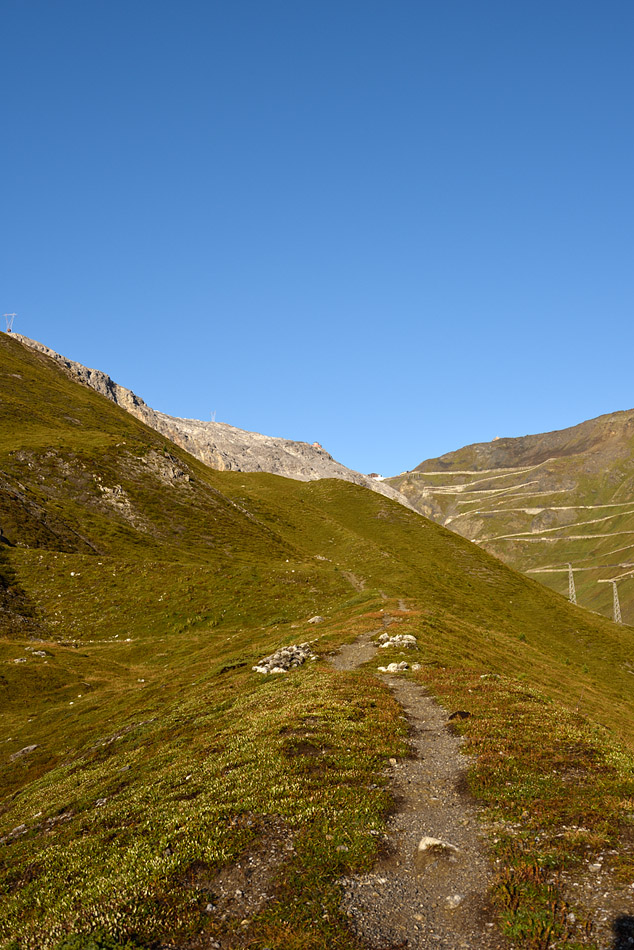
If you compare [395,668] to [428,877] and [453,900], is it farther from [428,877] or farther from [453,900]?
[453,900]

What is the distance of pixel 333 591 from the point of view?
3091 inches

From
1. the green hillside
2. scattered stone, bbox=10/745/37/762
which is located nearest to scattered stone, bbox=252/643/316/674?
the green hillside

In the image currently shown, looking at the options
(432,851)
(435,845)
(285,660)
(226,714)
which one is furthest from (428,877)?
(285,660)

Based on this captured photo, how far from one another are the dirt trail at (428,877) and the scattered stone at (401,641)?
23.1 meters

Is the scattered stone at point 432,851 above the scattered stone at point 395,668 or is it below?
above

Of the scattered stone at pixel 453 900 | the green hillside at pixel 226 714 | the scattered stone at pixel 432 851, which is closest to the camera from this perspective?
the scattered stone at pixel 453 900

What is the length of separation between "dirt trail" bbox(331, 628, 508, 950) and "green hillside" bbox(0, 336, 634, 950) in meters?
0.58

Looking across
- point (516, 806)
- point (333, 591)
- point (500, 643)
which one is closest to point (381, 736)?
point (516, 806)

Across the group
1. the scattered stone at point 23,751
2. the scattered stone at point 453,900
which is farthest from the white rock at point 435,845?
A: the scattered stone at point 23,751

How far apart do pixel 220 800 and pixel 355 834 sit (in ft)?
16.3

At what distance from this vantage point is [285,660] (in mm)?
42156

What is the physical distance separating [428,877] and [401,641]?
104ft

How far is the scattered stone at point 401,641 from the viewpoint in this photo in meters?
43.8

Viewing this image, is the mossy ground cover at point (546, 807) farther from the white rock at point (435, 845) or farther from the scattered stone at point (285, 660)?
the scattered stone at point (285, 660)
